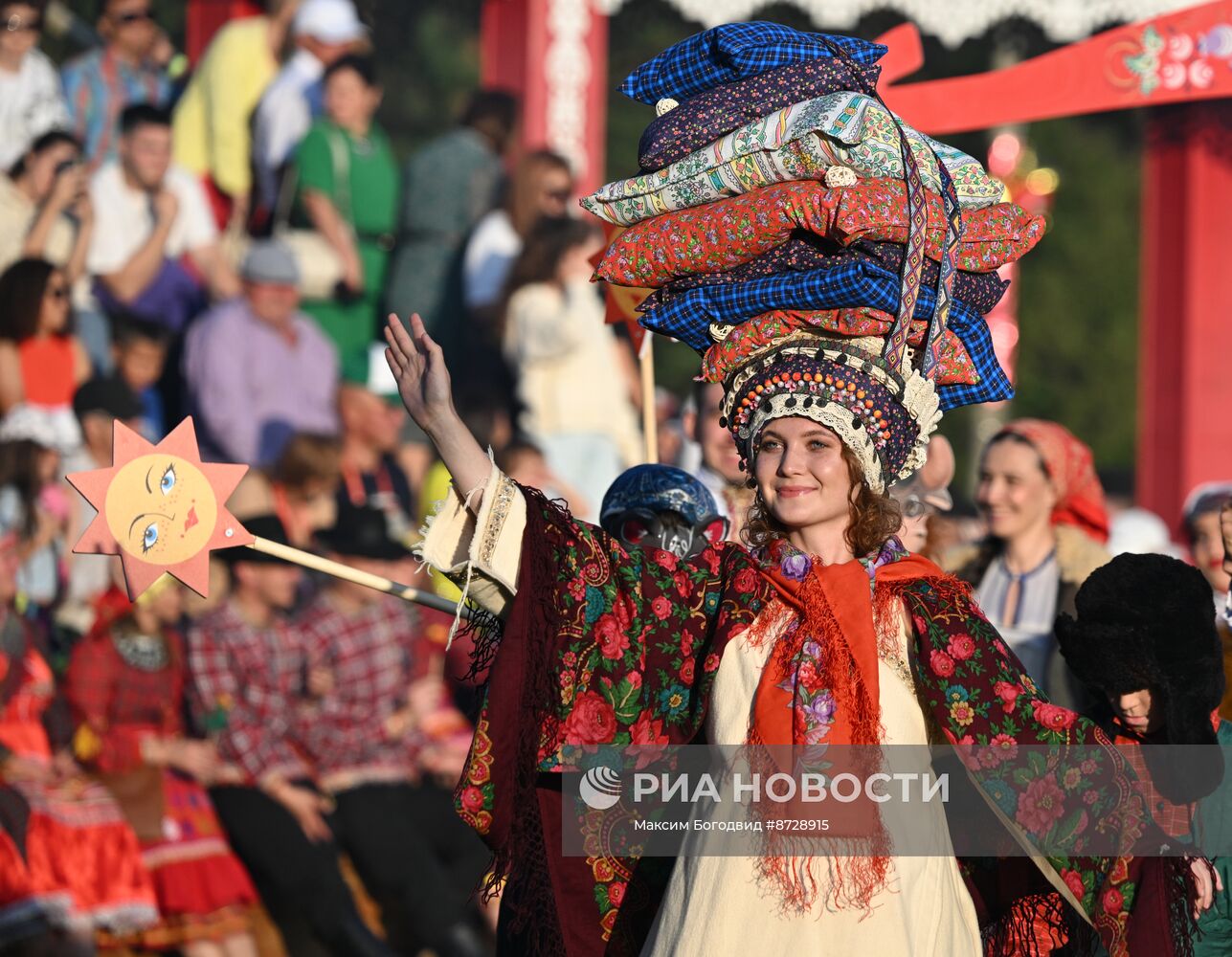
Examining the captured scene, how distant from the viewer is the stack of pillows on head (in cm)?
362

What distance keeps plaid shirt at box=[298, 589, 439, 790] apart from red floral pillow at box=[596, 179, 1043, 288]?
3586 mm

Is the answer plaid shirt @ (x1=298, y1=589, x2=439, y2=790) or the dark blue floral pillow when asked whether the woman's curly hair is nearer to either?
the dark blue floral pillow

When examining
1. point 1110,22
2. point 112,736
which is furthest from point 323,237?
point 1110,22

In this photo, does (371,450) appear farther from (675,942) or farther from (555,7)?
(675,942)

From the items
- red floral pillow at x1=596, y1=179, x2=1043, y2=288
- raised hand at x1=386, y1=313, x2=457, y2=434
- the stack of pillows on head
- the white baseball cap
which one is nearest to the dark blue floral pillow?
the stack of pillows on head

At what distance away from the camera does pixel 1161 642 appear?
376 cm

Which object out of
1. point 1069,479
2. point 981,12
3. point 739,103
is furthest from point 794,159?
point 981,12

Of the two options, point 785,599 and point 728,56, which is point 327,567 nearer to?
point 785,599

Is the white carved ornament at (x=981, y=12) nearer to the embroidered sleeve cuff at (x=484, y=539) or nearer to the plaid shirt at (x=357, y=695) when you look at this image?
the plaid shirt at (x=357, y=695)

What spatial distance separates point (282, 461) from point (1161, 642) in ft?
16.9

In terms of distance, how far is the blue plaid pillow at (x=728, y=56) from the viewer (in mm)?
3873

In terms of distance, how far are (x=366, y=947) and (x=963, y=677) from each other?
3.75 meters

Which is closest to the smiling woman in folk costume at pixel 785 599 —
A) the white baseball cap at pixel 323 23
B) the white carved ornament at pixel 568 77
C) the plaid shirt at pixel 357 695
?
the plaid shirt at pixel 357 695

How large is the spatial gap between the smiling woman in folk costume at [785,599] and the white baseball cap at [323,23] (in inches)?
253
